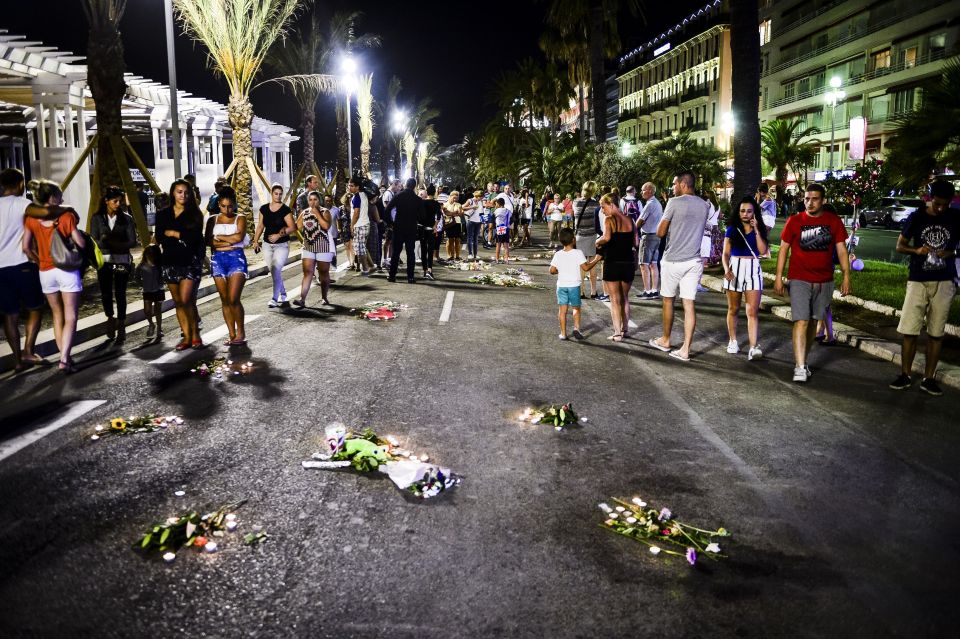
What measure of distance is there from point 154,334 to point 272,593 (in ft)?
23.2

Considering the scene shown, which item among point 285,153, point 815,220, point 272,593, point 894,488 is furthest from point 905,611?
point 285,153

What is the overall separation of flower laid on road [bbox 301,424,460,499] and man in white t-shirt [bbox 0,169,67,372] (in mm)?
4229

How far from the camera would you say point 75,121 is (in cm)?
3247

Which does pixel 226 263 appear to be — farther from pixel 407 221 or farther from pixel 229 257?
pixel 407 221

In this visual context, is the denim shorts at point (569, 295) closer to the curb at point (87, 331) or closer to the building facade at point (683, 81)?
the curb at point (87, 331)

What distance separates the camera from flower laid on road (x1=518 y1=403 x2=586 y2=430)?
6.16 metres

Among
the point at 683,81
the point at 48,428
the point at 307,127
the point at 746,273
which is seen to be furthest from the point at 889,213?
the point at 683,81

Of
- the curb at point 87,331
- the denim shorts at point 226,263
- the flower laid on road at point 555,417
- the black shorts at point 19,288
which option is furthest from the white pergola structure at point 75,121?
the flower laid on road at point 555,417

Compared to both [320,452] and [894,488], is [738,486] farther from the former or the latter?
[320,452]

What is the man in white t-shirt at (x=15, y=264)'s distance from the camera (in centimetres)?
761

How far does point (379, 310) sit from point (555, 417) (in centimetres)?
589

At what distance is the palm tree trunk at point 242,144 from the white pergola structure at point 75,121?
8.95 feet

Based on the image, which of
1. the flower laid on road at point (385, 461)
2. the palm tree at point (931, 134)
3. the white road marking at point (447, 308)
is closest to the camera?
the flower laid on road at point (385, 461)

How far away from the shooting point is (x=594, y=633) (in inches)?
125
